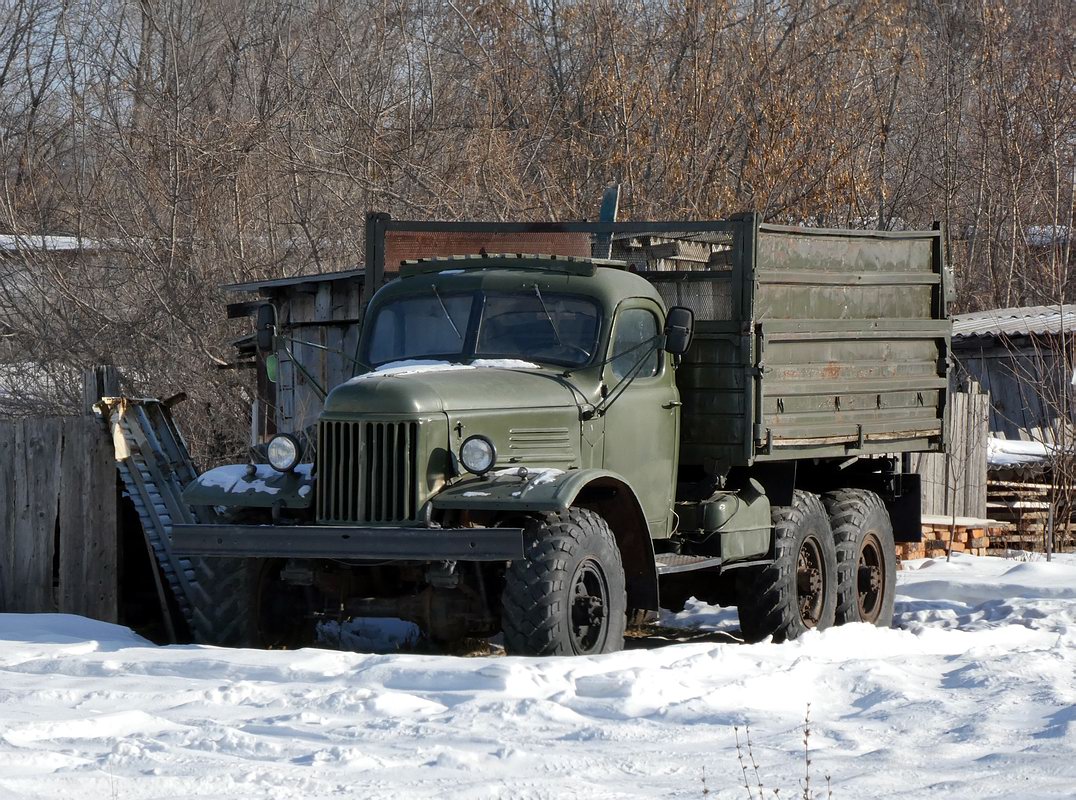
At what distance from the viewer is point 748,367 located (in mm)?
9375

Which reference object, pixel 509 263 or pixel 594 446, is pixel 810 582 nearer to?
pixel 594 446

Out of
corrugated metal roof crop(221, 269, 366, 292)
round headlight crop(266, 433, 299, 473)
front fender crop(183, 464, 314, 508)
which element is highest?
corrugated metal roof crop(221, 269, 366, 292)

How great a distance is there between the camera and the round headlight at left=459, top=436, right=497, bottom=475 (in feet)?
26.0

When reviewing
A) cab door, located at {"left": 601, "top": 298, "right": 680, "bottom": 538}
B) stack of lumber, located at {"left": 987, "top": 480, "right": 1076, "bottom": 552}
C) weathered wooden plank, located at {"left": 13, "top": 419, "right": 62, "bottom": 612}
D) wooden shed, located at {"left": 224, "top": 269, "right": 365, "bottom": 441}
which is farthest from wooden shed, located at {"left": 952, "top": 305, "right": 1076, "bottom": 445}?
weathered wooden plank, located at {"left": 13, "top": 419, "right": 62, "bottom": 612}

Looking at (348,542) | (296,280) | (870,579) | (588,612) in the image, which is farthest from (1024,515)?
(348,542)

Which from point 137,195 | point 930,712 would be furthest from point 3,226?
point 930,712

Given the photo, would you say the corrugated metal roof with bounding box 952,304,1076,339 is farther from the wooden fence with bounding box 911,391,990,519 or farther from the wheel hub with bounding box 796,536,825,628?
the wheel hub with bounding box 796,536,825,628

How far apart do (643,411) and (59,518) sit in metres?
3.71

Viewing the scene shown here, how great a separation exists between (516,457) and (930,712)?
2743mm

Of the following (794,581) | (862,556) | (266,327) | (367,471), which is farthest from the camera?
(862,556)

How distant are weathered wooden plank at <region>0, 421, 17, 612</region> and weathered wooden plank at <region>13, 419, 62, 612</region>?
1.4 inches

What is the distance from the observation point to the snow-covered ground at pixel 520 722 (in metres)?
5.06

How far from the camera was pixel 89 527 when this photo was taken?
9586 mm

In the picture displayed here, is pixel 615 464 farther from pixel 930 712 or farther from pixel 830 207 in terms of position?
pixel 830 207
